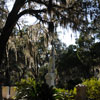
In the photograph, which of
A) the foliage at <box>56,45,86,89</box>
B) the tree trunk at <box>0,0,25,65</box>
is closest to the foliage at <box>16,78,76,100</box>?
the tree trunk at <box>0,0,25,65</box>

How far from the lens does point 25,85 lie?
32.4 ft

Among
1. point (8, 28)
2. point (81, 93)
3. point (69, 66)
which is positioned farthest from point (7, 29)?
point (69, 66)

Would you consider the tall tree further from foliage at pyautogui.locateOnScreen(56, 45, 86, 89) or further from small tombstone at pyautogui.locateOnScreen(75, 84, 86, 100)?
foliage at pyautogui.locateOnScreen(56, 45, 86, 89)

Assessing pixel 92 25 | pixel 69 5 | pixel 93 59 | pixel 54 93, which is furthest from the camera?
pixel 93 59

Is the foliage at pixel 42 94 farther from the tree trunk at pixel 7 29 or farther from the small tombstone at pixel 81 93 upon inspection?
the tree trunk at pixel 7 29

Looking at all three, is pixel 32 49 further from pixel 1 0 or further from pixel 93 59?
pixel 93 59

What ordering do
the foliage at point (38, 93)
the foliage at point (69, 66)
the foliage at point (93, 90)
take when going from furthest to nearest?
the foliage at point (69, 66) < the foliage at point (93, 90) < the foliage at point (38, 93)

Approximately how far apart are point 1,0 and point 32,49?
2.68 m

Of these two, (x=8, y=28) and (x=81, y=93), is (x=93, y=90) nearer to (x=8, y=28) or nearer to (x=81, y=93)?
(x=81, y=93)

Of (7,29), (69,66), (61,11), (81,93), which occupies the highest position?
(61,11)

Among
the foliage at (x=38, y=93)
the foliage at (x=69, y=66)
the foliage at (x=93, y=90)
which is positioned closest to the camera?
the foliage at (x=38, y=93)

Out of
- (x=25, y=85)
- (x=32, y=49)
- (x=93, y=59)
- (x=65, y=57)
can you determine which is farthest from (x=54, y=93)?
(x=65, y=57)

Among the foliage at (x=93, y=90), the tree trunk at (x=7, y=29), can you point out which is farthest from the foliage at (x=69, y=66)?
the tree trunk at (x=7, y=29)

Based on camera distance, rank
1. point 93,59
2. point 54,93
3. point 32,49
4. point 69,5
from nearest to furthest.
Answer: point 54,93
point 69,5
point 32,49
point 93,59
